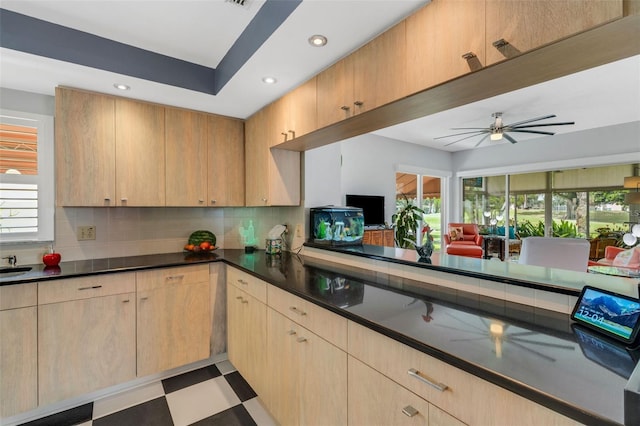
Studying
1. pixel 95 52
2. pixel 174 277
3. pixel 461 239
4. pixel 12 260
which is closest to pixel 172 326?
pixel 174 277

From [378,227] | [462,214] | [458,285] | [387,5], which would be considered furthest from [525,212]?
[387,5]

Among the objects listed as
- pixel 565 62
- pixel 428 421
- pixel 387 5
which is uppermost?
pixel 387 5

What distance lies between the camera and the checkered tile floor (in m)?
1.85

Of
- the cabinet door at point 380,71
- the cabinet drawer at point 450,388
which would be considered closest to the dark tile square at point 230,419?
the cabinet drawer at point 450,388

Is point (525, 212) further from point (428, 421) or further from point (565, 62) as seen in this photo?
point (428, 421)

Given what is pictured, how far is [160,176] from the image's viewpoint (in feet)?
8.25

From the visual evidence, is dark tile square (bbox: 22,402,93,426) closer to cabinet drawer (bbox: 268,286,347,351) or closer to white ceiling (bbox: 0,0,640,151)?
cabinet drawer (bbox: 268,286,347,351)

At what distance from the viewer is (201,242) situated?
2.88 meters

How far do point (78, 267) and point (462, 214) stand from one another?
7.25 metres

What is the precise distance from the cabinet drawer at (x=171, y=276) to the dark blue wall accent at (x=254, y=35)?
1416mm

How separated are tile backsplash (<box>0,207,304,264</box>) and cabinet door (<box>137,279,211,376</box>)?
68 cm

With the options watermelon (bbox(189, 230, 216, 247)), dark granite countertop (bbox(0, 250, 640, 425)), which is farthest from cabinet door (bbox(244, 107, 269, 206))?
dark granite countertop (bbox(0, 250, 640, 425))

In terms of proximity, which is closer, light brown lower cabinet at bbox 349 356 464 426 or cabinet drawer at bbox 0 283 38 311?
light brown lower cabinet at bbox 349 356 464 426

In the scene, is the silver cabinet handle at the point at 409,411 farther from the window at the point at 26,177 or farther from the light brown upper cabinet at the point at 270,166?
the window at the point at 26,177
